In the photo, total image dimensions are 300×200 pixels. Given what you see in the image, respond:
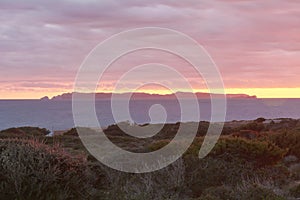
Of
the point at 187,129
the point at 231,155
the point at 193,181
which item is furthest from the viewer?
the point at 187,129

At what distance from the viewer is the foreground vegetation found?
32.6 feet

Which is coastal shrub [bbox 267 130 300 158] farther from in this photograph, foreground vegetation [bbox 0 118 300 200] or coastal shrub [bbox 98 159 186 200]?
coastal shrub [bbox 98 159 186 200]

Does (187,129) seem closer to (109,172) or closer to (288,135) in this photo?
(288,135)

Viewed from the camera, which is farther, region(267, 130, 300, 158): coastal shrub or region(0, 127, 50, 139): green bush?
region(0, 127, 50, 139): green bush

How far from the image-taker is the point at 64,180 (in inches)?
407

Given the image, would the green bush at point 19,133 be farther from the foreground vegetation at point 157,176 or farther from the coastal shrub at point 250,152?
the foreground vegetation at point 157,176

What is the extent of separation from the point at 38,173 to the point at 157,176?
416 centimetres

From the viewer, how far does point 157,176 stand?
1338 centimetres

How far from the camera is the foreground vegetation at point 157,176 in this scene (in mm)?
9930

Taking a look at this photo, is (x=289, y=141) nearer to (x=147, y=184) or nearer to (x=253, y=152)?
(x=253, y=152)

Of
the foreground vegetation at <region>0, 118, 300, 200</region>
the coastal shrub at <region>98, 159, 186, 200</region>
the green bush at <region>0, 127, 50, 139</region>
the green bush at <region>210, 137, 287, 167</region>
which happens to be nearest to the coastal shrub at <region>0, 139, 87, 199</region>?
the foreground vegetation at <region>0, 118, 300, 200</region>

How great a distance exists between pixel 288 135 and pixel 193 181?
1007cm

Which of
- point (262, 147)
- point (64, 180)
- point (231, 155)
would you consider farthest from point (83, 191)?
point (262, 147)

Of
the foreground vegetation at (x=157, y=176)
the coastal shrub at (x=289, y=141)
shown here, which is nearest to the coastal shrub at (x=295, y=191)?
the foreground vegetation at (x=157, y=176)
